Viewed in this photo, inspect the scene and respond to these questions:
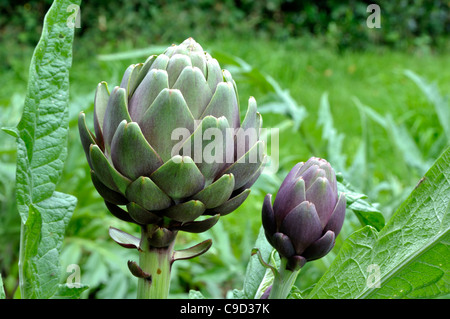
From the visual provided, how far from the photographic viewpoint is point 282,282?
0.35 meters

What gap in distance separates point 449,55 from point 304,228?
4.10 m

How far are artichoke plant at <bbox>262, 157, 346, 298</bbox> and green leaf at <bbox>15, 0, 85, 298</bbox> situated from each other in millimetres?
142

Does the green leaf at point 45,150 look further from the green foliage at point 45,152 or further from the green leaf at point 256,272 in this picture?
the green leaf at point 256,272

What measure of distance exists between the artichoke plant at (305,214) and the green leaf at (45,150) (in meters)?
0.14

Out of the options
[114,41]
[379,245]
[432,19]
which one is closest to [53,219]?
[379,245]

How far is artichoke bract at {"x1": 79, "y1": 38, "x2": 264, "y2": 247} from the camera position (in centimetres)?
28

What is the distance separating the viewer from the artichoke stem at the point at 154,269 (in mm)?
324

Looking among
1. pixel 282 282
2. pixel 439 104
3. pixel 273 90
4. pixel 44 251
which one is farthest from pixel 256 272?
pixel 439 104

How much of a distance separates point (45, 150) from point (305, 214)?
0.18 metres

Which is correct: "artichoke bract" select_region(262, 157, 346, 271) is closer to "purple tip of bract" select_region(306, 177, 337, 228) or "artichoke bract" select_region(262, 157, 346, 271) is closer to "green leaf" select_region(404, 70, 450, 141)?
"purple tip of bract" select_region(306, 177, 337, 228)

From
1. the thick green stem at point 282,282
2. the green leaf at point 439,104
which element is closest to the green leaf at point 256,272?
the thick green stem at point 282,282

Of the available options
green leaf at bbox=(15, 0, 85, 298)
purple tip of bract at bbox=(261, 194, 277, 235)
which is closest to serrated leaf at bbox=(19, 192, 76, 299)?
green leaf at bbox=(15, 0, 85, 298)

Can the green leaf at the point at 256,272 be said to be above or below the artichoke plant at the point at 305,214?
below
